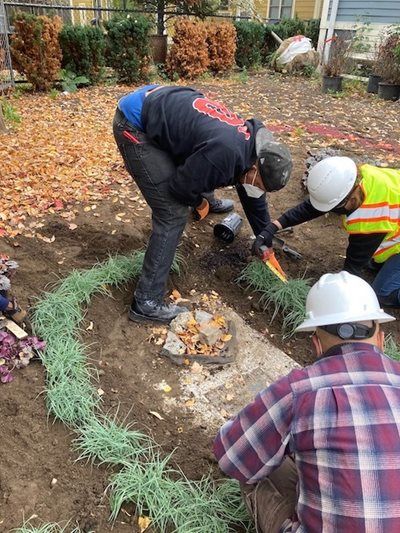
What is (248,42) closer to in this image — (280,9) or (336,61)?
(336,61)

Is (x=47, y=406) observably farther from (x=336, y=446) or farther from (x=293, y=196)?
(x=293, y=196)

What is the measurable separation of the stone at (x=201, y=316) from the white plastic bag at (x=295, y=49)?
35.4 ft

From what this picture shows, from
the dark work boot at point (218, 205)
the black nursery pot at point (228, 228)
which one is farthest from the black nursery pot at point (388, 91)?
the black nursery pot at point (228, 228)

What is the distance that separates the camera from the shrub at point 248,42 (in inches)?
492

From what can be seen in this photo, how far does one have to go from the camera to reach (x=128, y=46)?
31.5 feet

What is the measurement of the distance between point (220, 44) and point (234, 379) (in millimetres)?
10775

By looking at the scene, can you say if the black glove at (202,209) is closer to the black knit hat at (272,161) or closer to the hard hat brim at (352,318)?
the black knit hat at (272,161)

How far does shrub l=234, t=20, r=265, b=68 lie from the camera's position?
12.5 metres

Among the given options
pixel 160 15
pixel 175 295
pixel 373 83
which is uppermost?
pixel 160 15

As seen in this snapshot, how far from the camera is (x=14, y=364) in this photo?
2.54 m

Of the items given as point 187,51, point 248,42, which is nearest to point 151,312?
point 187,51

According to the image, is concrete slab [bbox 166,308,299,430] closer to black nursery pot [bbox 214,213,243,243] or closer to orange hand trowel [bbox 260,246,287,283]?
orange hand trowel [bbox 260,246,287,283]

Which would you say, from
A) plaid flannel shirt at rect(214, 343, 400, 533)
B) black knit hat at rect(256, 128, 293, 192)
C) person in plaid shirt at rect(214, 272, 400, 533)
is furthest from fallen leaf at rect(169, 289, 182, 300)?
plaid flannel shirt at rect(214, 343, 400, 533)

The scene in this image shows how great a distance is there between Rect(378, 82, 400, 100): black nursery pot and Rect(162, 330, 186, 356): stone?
8.41 m
